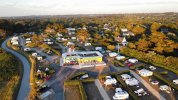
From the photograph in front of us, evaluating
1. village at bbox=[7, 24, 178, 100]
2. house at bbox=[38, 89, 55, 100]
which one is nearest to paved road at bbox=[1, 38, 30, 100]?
village at bbox=[7, 24, 178, 100]

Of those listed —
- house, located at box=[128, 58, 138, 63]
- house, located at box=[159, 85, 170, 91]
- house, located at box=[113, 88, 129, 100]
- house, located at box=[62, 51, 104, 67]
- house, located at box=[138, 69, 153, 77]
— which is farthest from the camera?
house, located at box=[128, 58, 138, 63]

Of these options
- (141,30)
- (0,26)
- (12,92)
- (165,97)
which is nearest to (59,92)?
(12,92)

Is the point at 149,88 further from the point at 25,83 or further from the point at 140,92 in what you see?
the point at 25,83

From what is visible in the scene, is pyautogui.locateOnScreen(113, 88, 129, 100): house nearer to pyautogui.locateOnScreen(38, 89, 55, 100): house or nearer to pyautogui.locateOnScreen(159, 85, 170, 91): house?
pyautogui.locateOnScreen(159, 85, 170, 91): house

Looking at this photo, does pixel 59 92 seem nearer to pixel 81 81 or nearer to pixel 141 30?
pixel 81 81

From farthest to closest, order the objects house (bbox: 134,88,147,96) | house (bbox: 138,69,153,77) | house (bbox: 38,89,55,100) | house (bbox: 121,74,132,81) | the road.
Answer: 1. house (bbox: 138,69,153,77)
2. house (bbox: 121,74,132,81)
3. house (bbox: 134,88,147,96)
4. the road
5. house (bbox: 38,89,55,100)

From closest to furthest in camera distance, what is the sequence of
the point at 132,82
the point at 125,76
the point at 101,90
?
the point at 101,90 → the point at 132,82 → the point at 125,76

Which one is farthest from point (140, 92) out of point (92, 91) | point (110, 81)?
point (92, 91)

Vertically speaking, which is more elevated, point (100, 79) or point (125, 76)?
point (125, 76)

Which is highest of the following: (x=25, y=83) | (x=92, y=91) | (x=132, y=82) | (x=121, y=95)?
(x=121, y=95)

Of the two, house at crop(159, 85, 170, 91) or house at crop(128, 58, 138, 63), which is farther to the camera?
house at crop(128, 58, 138, 63)

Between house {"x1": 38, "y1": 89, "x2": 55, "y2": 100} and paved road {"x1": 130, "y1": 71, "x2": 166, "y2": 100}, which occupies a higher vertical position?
house {"x1": 38, "y1": 89, "x2": 55, "y2": 100}
